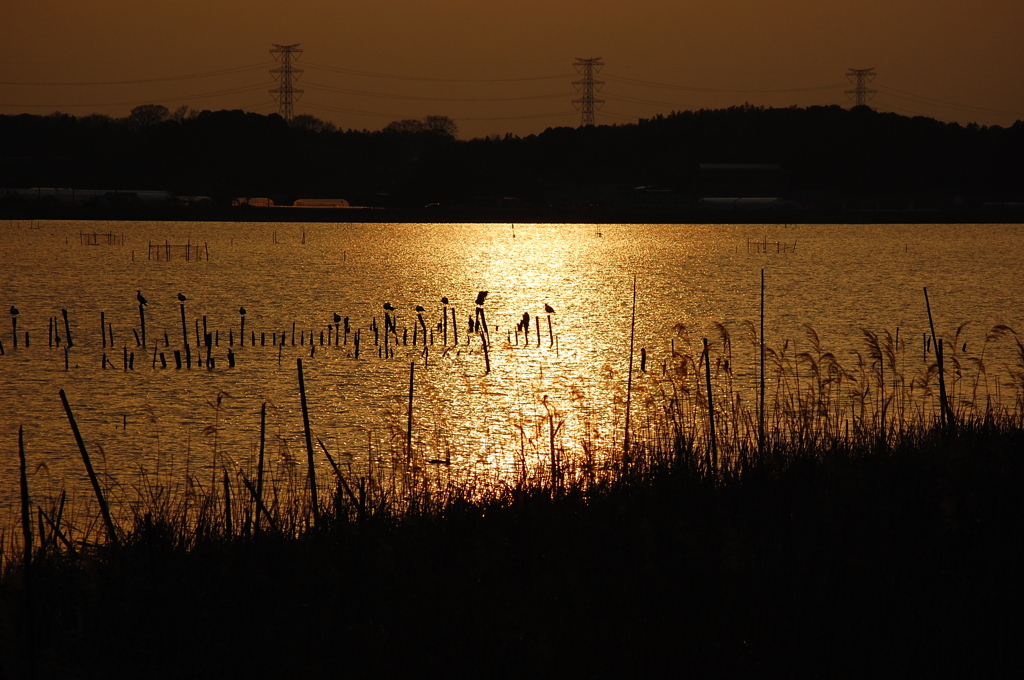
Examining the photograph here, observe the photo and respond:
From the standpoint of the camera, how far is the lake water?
2497 centimetres

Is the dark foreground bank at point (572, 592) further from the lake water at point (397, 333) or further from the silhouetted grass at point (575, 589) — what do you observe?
the lake water at point (397, 333)

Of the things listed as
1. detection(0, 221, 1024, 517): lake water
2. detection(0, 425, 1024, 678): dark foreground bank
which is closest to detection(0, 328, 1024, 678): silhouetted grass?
detection(0, 425, 1024, 678): dark foreground bank

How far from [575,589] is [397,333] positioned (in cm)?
4536

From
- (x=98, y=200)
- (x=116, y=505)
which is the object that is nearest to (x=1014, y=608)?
(x=116, y=505)

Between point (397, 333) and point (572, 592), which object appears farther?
point (397, 333)

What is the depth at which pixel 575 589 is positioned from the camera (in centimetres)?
977

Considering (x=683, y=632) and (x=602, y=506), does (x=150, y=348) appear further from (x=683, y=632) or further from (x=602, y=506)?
(x=683, y=632)

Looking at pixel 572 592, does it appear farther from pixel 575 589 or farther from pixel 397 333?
pixel 397 333

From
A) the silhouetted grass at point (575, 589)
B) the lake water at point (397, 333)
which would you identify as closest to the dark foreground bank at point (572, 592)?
the silhouetted grass at point (575, 589)

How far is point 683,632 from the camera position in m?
9.24

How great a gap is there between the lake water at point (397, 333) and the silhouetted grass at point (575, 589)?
404cm

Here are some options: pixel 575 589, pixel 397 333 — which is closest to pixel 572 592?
pixel 575 589

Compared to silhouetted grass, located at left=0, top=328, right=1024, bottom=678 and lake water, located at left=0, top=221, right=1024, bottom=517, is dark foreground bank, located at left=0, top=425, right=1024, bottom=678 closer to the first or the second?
silhouetted grass, located at left=0, top=328, right=1024, bottom=678

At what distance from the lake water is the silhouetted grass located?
4043 mm
